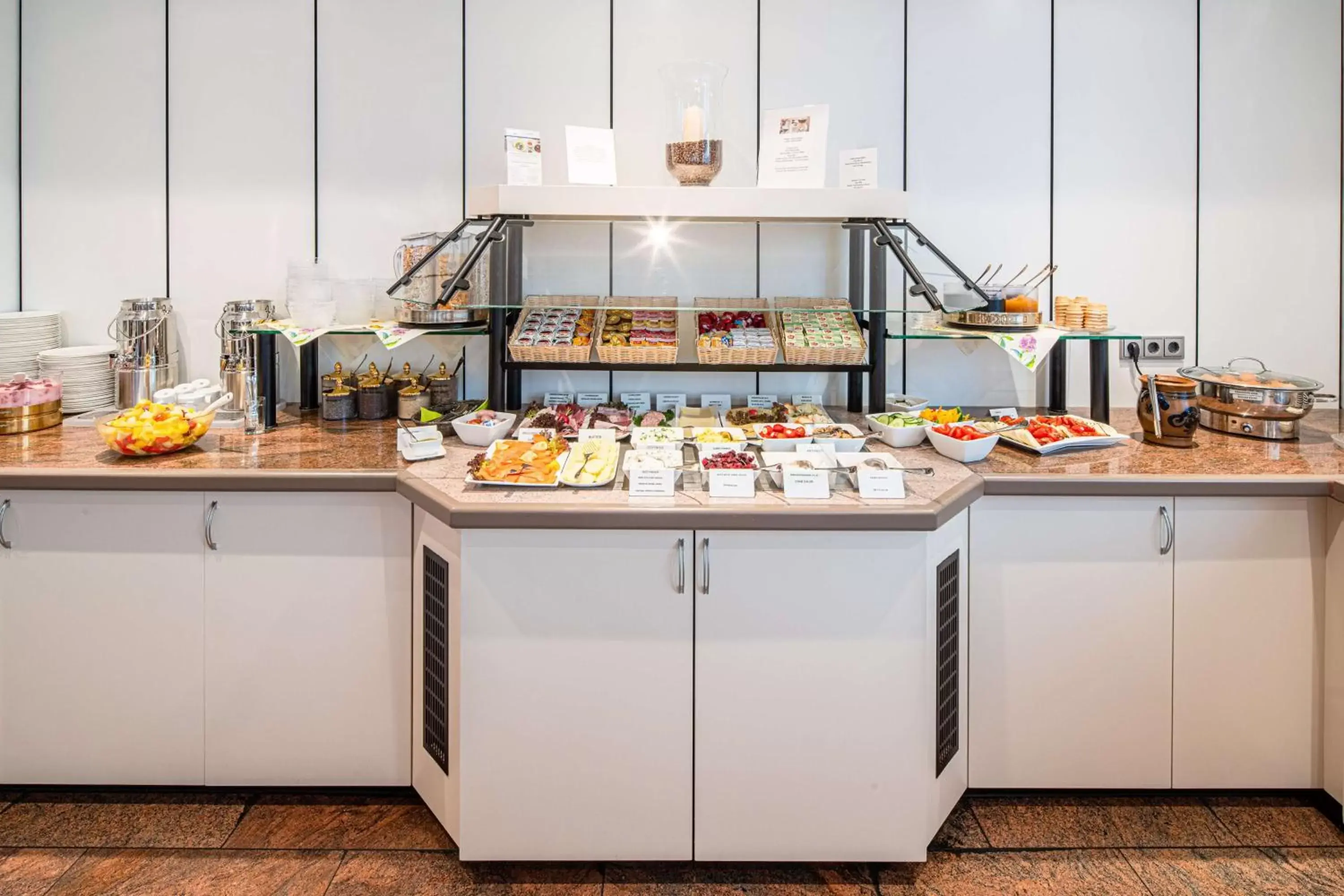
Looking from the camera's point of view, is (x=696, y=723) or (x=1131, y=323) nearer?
(x=696, y=723)

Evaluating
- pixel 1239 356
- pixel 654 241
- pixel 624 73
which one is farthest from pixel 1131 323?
pixel 624 73

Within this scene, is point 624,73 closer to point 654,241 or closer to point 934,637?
point 654,241

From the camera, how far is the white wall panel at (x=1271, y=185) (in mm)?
3396

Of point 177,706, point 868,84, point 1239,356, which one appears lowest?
point 177,706

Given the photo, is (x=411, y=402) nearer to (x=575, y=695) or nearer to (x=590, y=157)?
(x=590, y=157)

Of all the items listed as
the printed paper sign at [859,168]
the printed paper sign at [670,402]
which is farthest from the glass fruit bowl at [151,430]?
the printed paper sign at [859,168]

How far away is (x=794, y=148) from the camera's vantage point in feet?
9.73

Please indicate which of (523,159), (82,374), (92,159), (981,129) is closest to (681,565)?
(523,159)

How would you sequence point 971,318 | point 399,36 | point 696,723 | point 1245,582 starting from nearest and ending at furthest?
point 696,723
point 1245,582
point 971,318
point 399,36

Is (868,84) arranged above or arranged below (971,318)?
above

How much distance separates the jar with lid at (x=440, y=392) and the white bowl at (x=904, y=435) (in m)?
1.39

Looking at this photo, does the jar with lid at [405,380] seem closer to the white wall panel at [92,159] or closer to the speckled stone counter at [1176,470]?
the white wall panel at [92,159]

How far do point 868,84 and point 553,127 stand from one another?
3.46 ft

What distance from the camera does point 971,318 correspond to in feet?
10.0
